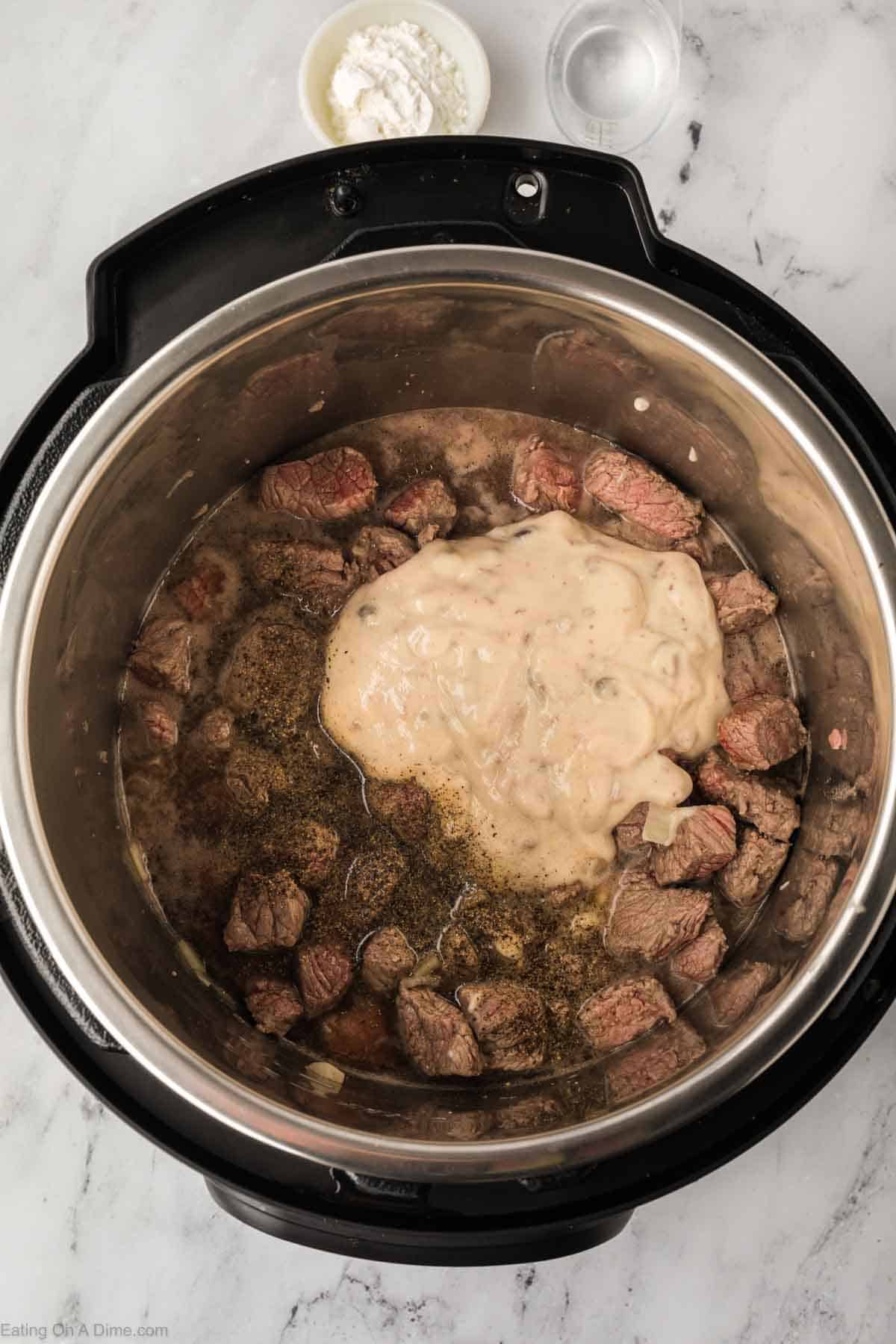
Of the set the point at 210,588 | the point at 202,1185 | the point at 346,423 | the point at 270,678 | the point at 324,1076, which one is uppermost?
the point at 346,423

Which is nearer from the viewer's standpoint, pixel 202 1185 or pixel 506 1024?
pixel 506 1024

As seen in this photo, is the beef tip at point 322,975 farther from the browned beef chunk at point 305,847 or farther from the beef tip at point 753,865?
the beef tip at point 753,865

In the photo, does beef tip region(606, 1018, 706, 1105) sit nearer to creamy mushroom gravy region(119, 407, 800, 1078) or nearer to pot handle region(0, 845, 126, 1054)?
creamy mushroom gravy region(119, 407, 800, 1078)

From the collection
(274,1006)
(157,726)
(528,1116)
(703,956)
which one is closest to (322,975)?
(274,1006)

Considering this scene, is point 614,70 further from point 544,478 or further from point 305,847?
point 305,847

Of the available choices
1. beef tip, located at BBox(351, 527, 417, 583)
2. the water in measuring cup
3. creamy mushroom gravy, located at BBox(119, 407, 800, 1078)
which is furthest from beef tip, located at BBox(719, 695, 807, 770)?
the water in measuring cup

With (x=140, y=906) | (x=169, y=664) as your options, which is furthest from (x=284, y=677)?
(x=140, y=906)

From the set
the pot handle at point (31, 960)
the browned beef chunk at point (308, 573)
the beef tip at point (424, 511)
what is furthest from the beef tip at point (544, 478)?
the pot handle at point (31, 960)
